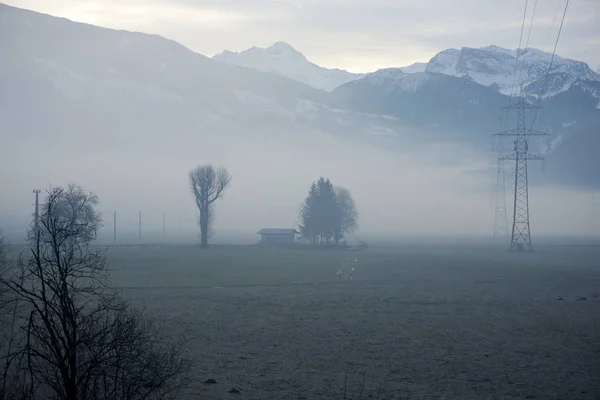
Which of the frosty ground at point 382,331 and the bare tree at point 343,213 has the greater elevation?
the bare tree at point 343,213

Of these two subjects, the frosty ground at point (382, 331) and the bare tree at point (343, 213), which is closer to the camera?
the frosty ground at point (382, 331)

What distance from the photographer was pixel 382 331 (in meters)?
28.7

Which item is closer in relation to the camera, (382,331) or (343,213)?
(382,331)

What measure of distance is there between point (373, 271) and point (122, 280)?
23.8m

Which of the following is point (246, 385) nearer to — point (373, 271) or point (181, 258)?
point (373, 271)

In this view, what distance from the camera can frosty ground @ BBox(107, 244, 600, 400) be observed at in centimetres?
2006

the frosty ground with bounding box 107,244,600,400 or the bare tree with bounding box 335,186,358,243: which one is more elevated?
the bare tree with bounding box 335,186,358,243

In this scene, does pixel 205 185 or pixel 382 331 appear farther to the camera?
pixel 205 185

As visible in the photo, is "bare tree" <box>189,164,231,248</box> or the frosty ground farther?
"bare tree" <box>189,164,231,248</box>

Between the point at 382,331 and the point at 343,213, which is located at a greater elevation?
the point at 343,213

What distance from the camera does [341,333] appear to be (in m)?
28.3

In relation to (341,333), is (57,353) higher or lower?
higher

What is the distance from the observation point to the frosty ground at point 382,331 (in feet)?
65.8

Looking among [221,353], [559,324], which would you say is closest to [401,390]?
[221,353]
